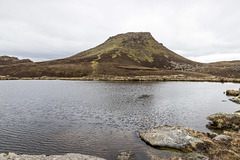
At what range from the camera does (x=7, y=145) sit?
16.9 m

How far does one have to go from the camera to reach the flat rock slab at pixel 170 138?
16394mm

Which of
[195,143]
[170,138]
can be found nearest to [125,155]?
[170,138]

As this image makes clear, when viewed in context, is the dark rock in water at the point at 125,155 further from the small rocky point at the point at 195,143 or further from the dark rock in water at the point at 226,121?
the dark rock in water at the point at 226,121

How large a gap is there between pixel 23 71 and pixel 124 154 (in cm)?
14823

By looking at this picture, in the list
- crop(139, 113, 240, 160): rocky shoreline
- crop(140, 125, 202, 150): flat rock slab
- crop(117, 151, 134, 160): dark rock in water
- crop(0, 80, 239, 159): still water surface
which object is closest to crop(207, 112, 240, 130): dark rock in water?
crop(139, 113, 240, 160): rocky shoreline

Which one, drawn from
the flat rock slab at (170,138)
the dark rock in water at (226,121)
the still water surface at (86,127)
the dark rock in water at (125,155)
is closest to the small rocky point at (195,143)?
the flat rock slab at (170,138)

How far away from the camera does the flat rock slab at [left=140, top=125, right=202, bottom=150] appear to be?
16394 mm

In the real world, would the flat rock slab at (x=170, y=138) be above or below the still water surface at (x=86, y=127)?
above

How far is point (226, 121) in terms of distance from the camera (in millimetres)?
23094

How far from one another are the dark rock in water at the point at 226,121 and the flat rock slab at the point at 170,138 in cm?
893

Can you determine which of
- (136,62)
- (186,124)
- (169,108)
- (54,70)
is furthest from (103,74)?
(186,124)

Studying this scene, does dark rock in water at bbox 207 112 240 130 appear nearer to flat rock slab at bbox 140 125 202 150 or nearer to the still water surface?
the still water surface

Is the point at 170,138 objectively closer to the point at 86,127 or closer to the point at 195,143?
the point at 195,143

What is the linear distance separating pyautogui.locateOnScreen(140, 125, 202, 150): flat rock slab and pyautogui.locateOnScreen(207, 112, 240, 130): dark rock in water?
351 inches
